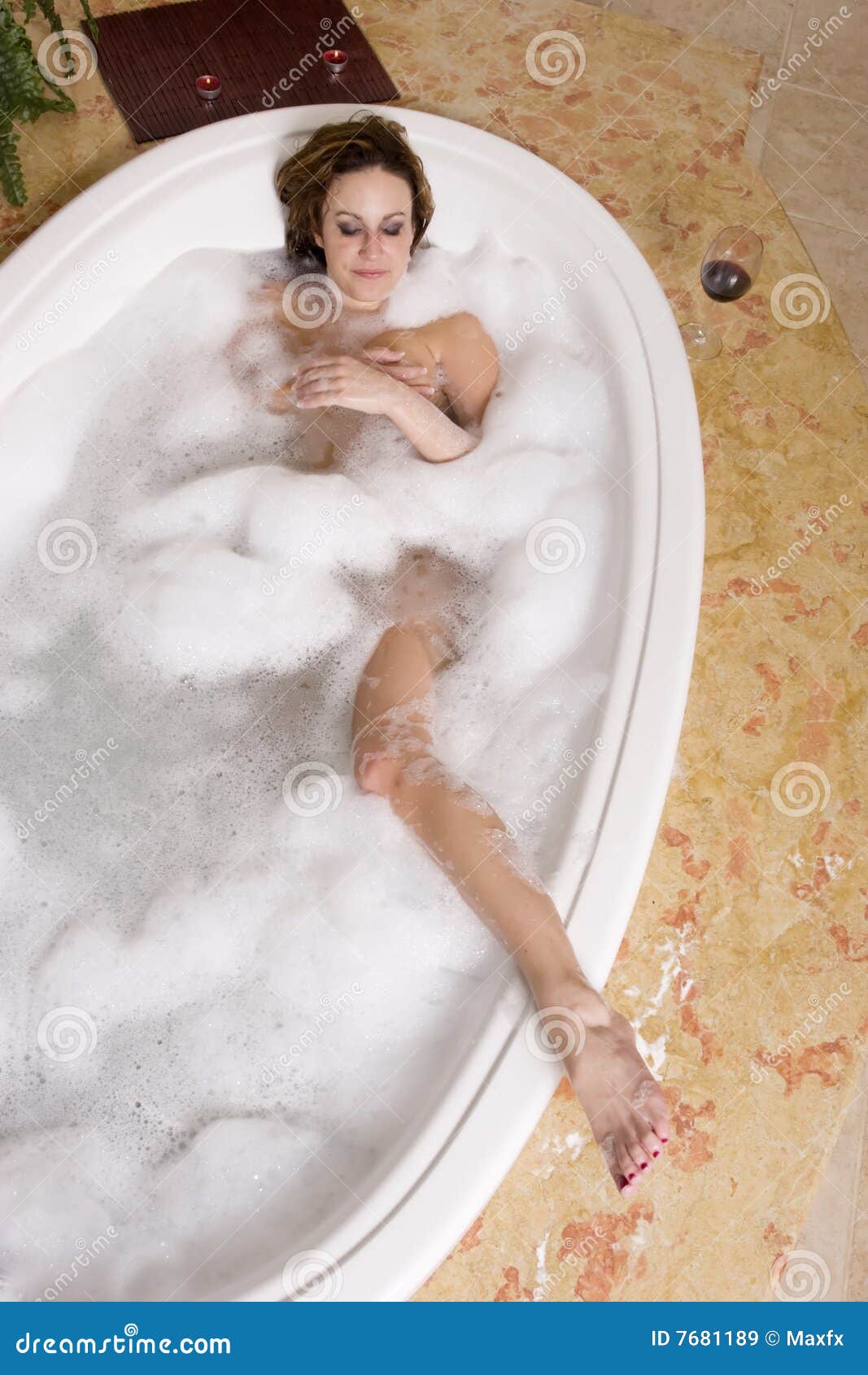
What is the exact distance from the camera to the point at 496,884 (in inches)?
54.5

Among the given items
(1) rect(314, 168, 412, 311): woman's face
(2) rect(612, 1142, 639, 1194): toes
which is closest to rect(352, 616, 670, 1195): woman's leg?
(2) rect(612, 1142, 639, 1194): toes

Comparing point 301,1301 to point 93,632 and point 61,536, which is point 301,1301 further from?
point 61,536

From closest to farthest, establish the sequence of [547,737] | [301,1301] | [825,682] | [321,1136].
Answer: [301,1301], [321,1136], [547,737], [825,682]

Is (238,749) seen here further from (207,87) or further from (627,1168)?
(207,87)

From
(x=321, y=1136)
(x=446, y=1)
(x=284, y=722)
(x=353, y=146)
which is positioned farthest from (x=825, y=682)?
(x=446, y=1)

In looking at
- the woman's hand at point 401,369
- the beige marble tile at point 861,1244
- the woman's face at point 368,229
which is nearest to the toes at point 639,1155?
the beige marble tile at point 861,1244

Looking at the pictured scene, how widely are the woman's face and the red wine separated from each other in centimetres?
45

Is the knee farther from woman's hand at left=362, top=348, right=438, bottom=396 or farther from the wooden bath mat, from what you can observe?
the wooden bath mat

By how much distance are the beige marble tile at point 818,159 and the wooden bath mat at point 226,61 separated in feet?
2.87

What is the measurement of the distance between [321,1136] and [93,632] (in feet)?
2.54

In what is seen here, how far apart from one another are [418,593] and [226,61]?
1.03m

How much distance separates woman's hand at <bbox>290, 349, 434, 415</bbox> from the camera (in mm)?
1691

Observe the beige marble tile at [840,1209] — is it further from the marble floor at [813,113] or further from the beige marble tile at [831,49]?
the beige marble tile at [831,49]

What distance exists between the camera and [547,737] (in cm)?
152
